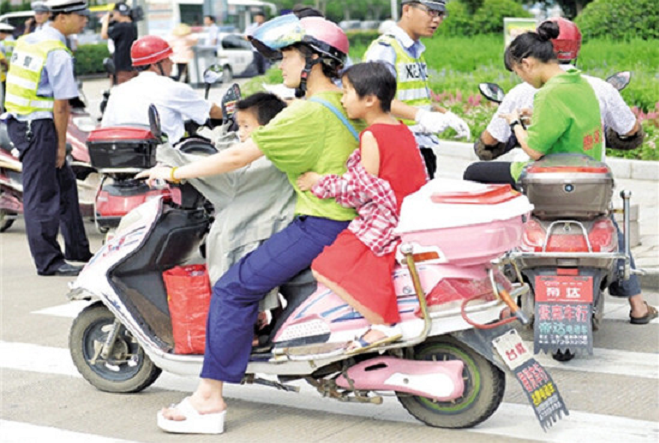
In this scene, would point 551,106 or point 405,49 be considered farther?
point 405,49

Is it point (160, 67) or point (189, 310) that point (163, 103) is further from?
point (189, 310)

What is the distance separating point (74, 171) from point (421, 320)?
643 cm

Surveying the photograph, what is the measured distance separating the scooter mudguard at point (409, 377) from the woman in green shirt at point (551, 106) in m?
1.73

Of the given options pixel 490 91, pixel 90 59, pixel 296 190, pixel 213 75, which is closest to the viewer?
pixel 296 190

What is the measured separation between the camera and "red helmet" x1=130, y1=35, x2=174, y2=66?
29.3 feet

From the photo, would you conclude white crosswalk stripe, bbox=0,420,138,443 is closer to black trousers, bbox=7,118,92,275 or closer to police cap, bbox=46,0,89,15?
black trousers, bbox=7,118,92,275

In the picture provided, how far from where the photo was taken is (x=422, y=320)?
5168 millimetres

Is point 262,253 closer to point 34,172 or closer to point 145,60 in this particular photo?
point 145,60

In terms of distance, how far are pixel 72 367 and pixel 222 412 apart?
1.59 m

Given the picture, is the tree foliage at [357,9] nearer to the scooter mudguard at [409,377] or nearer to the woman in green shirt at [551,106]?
the woman in green shirt at [551,106]

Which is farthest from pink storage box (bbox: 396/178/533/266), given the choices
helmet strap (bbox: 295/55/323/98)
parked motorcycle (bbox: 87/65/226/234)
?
parked motorcycle (bbox: 87/65/226/234)

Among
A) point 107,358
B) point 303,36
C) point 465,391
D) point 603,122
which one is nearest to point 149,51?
point 107,358

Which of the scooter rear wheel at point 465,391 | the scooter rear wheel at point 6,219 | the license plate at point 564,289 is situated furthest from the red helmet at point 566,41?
the scooter rear wheel at point 6,219

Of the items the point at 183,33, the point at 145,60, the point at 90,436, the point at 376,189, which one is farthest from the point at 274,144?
the point at 183,33
